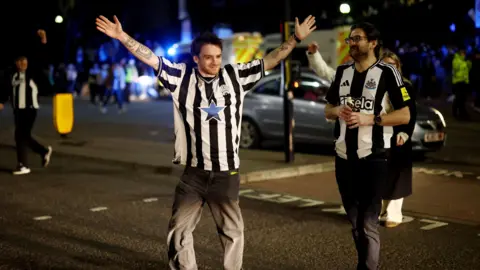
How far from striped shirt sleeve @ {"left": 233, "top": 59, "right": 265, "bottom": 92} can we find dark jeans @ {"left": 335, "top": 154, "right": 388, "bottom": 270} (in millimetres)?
882

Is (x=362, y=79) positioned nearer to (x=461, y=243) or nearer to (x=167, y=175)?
(x=461, y=243)

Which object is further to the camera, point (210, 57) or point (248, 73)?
point (248, 73)

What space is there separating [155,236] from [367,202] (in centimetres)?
276

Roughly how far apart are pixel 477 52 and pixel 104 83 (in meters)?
13.5

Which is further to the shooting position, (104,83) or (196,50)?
(104,83)

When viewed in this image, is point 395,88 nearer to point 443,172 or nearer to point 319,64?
point 319,64

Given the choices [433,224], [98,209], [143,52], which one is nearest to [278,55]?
[143,52]

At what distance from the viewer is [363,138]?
5289 millimetres

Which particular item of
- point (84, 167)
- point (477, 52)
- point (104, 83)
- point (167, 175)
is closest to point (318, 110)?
point (167, 175)

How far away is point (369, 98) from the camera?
5285 millimetres

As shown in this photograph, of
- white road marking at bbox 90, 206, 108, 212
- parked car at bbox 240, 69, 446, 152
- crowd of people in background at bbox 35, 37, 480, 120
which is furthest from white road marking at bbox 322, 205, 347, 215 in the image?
crowd of people in background at bbox 35, 37, 480, 120

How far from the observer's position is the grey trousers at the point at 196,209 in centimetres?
504

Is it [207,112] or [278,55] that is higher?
[278,55]

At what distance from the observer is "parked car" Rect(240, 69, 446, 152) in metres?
13.5
